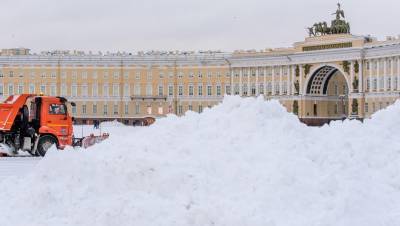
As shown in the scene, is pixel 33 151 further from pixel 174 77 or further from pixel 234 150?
pixel 174 77

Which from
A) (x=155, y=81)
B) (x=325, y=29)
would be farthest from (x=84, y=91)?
(x=325, y=29)

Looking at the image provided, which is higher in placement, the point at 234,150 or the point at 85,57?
the point at 85,57

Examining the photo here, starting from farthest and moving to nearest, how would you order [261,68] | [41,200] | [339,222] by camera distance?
1. [261,68]
2. [41,200]
3. [339,222]

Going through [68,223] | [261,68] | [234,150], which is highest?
[261,68]

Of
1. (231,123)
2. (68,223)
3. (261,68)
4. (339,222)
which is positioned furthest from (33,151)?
(261,68)

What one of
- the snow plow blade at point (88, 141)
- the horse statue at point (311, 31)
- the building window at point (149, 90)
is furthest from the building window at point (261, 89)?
the snow plow blade at point (88, 141)

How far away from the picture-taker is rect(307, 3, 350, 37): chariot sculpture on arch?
284ft

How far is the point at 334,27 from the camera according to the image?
87.1 metres

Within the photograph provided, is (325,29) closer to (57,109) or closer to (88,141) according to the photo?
(88,141)

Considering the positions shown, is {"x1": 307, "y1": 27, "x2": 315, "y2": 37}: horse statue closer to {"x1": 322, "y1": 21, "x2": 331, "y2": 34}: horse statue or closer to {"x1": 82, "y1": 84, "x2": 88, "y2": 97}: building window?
{"x1": 322, "y1": 21, "x2": 331, "y2": 34}: horse statue

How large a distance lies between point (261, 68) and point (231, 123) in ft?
255

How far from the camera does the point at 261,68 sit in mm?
93938

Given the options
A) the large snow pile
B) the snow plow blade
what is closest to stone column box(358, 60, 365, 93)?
the snow plow blade

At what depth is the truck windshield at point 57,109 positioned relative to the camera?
30344mm
